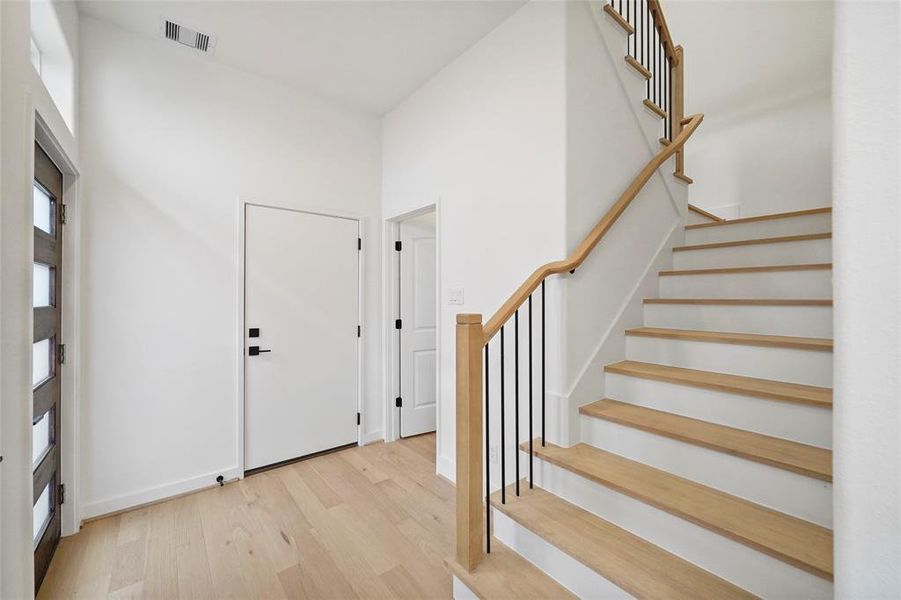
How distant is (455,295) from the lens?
264 cm

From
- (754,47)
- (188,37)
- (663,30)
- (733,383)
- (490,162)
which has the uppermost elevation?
(754,47)

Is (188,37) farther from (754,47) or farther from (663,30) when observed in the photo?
(754,47)

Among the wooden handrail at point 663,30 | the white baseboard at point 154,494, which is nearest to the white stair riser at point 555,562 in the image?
the white baseboard at point 154,494

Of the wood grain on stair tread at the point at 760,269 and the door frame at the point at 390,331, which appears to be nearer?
the wood grain on stair tread at the point at 760,269

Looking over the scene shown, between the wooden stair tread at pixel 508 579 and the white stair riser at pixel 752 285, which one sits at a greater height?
the white stair riser at pixel 752 285

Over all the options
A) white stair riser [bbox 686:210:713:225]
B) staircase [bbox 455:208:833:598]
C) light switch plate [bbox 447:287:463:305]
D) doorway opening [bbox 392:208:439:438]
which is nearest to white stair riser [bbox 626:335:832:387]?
staircase [bbox 455:208:833:598]

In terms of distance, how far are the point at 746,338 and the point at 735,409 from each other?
367 millimetres

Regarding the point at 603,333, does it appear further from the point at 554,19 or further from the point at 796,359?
the point at 554,19

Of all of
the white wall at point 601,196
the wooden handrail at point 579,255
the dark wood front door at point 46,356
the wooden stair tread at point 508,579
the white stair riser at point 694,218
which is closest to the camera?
the wooden stair tread at point 508,579

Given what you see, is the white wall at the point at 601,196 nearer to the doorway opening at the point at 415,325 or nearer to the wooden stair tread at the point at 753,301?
the wooden stair tread at the point at 753,301

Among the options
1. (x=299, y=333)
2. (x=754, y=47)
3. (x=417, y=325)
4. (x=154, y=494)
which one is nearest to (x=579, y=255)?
(x=417, y=325)

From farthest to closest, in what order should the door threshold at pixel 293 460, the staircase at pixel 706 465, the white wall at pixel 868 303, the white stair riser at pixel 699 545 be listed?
the door threshold at pixel 293 460 → the staircase at pixel 706 465 → the white stair riser at pixel 699 545 → the white wall at pixel 868 303

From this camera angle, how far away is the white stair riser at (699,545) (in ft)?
3.65

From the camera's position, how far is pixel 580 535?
145 centimetres
